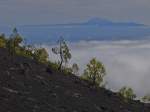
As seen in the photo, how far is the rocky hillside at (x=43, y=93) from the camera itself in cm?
5319

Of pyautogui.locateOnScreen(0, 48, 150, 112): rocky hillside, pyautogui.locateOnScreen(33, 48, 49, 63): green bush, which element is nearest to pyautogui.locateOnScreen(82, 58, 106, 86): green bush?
pyautogui.locateOnScreen(33, 48, 49, 63): green bush

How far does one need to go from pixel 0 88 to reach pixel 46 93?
728cm

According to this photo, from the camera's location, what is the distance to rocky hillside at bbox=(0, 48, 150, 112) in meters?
53.2

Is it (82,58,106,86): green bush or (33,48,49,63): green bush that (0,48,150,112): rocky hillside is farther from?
(33,48,49,63): green bush

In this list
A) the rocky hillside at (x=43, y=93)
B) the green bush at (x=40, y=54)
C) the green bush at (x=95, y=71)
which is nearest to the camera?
the rocky hillside at (x=43, y=93)

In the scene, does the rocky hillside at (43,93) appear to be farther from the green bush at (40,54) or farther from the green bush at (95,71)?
the green bush at (40,54)

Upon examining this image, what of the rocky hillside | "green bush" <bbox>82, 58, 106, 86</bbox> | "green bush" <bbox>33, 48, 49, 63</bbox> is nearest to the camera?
the rocky hillside

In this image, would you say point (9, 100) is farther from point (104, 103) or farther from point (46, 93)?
point (104, 103)

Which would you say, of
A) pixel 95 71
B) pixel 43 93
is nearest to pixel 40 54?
pixel 95 71

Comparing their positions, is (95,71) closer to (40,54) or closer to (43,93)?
(40,54)

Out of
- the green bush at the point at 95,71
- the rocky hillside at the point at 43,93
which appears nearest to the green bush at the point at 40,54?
the green bush at the point at 95,71

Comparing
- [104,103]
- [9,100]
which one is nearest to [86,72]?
[104,103]

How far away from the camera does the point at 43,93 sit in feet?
198

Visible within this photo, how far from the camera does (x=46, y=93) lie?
200ft
